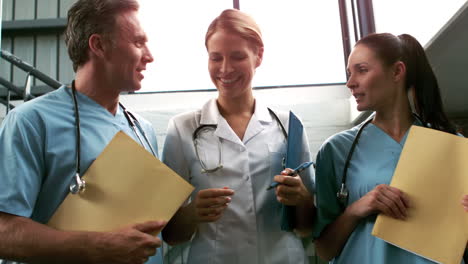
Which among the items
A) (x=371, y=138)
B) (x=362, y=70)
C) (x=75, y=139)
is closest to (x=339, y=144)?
(x=371, y=138)

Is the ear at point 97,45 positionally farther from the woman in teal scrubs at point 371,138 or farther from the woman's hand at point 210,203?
the woman in teal scrubs at point 371,138

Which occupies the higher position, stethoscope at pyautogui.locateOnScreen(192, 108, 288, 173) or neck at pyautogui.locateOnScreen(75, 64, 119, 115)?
neck at pyautogui.locateOnScreen(75, 64, 119, 115)

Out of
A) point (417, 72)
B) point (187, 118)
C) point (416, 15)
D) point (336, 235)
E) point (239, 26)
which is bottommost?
point (336, 235)

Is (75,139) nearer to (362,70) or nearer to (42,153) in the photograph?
(42,153)

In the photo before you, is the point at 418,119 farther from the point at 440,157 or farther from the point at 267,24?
the point at 267,24

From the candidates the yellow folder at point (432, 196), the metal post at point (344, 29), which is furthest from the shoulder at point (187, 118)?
the metal post at point (344, 29)

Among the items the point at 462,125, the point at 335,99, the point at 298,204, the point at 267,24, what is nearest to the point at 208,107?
the point at 298,204

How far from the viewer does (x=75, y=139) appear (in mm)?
861

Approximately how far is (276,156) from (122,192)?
1.44ft

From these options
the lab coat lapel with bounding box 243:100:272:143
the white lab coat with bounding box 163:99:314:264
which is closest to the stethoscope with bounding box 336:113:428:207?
the white lab coat with bounding box 163:99:314:264

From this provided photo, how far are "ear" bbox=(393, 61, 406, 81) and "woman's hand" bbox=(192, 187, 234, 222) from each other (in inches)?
21.7

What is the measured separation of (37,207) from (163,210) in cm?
25

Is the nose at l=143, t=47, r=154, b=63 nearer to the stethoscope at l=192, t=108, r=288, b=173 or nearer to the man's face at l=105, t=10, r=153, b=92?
the man's face at l=105, t=10, r=153, b=92

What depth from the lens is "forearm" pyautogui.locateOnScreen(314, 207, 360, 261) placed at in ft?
3.24
